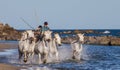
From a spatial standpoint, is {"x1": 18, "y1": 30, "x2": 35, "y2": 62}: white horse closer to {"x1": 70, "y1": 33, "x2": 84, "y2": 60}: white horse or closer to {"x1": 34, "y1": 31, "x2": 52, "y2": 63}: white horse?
{"x1": 34, "y1": 31, "x2": 52, "y2": 63}: white horse

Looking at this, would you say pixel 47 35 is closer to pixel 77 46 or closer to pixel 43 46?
pixel 43 46

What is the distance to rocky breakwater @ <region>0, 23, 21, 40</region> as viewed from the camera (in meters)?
92.9

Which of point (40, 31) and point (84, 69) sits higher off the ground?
point (40, 31)

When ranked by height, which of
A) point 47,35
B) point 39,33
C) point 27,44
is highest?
point 39,33

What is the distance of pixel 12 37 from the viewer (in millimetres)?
93000

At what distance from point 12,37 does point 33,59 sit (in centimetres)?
6461

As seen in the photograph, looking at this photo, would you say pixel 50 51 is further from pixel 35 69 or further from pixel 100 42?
pixel 100 42

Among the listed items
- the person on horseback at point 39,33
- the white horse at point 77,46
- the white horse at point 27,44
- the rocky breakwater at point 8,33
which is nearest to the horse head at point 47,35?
the person on horseback at point 39,33

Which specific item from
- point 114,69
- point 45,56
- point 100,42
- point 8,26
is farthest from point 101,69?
point 8,26

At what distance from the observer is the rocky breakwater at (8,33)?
92.9 m

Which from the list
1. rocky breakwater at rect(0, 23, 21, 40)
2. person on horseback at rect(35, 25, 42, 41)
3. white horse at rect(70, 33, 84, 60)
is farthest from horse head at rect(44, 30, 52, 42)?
rocky breakwater at rect(0, 23, 21, 40)

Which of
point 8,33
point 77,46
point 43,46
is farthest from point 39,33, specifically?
point 8,33

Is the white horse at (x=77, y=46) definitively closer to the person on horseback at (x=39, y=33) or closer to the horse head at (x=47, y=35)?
the person on horseback at (x=39, y=33)

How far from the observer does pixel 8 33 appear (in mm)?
99500
